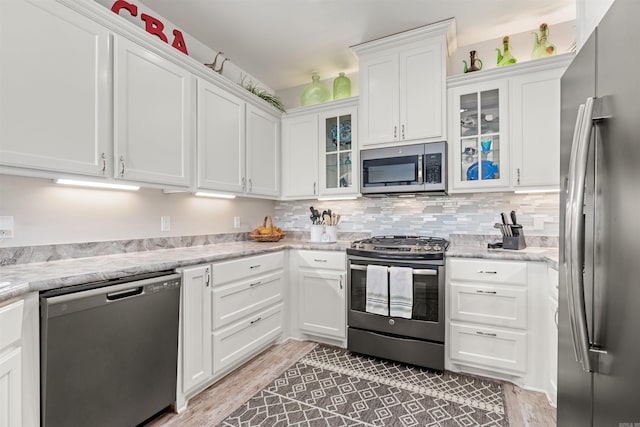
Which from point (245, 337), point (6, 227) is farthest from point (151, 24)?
point (245, 337)

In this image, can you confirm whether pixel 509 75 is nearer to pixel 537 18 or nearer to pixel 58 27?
pixel 537 18

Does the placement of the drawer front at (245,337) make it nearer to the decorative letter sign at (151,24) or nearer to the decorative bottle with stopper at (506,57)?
the decorative letter sign at (151,24)

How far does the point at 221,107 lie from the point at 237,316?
5.38ft

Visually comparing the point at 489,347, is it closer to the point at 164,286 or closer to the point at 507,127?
the point at 507,127

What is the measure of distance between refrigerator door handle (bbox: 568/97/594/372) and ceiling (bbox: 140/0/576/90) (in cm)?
196

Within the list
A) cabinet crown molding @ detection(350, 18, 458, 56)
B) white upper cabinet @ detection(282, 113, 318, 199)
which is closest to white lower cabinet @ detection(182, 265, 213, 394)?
white upper cabinet @ detection(282, 113, 318, 199)

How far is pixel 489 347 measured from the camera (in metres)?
2.17

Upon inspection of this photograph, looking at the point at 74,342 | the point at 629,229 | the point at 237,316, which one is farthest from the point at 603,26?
the point at 237,316

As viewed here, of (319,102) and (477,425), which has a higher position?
(319,102)

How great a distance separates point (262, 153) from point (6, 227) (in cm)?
191

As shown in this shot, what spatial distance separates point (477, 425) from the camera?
170 centimetres

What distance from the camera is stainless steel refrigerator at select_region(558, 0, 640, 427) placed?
0.69 metres

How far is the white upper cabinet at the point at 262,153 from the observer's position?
9.46ft

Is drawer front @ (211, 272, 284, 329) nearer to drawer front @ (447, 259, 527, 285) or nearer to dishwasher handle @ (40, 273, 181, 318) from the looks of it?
dishwasher handle @ (40, 273, 181, 318)
